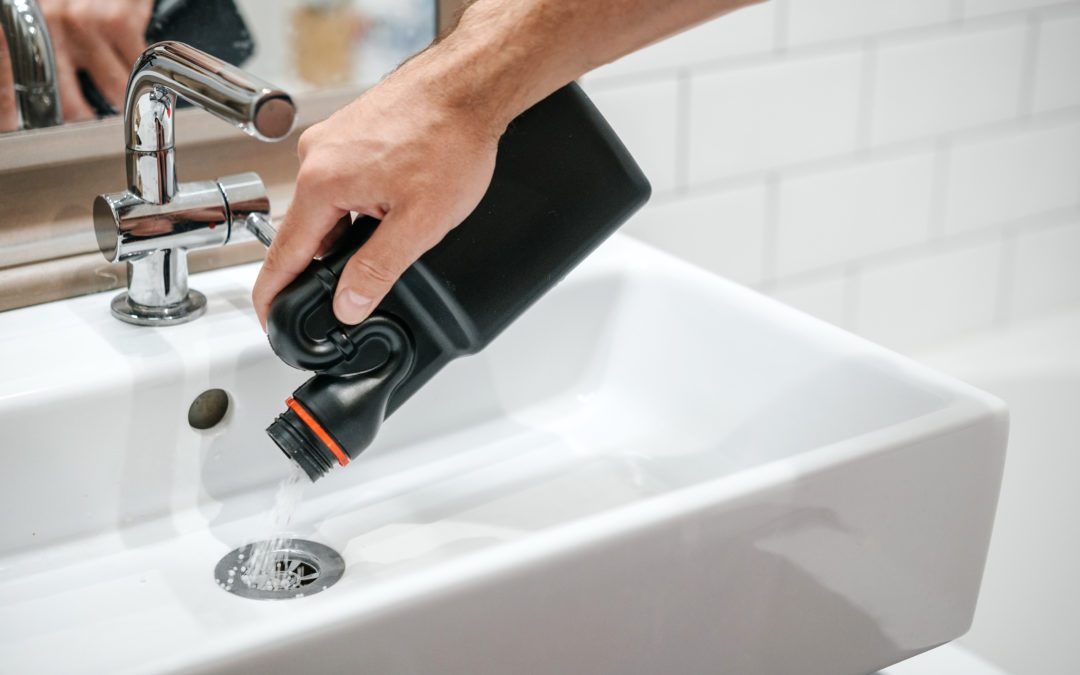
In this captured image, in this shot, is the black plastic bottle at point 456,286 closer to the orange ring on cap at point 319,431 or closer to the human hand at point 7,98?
the orange ring on cap at point 319,431

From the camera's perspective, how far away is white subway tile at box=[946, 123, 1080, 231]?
1.21 metres

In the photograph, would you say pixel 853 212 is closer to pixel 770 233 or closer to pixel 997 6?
pixel 770 233

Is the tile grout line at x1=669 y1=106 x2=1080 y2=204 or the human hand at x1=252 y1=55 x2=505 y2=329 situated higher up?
the tile grout line at x1=669 y1=106 x2=1080 y2=204

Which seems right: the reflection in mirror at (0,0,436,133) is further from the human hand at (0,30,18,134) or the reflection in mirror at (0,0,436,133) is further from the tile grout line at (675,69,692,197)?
the tile grout line at (675,69,692,197)

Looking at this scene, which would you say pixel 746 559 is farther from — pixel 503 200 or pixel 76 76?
pixel 76 76

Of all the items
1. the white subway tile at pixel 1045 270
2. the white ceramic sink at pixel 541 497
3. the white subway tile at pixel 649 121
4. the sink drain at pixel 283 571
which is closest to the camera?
the white ceramic sink at pixel 541 497

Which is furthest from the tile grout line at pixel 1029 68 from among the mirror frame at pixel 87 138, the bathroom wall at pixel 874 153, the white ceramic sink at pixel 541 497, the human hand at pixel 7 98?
the human hand at pixel 7 98

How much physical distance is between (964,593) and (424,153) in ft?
1.24

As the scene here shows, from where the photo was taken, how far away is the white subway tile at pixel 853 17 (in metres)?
1.04

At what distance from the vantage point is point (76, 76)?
0.74m

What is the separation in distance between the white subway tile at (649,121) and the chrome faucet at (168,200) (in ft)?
1.11

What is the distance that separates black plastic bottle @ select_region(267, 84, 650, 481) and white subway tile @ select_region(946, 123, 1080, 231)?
0.70 meters

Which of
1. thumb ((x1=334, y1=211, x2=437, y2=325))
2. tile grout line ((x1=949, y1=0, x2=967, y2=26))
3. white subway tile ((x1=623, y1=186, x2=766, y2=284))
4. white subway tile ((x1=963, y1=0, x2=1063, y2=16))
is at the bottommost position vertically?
thumb ((x1=334, y1=211, x2=437, y2=325))

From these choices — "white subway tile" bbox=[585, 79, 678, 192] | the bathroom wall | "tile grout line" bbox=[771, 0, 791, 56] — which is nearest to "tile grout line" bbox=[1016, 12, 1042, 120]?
the bathroom wall
